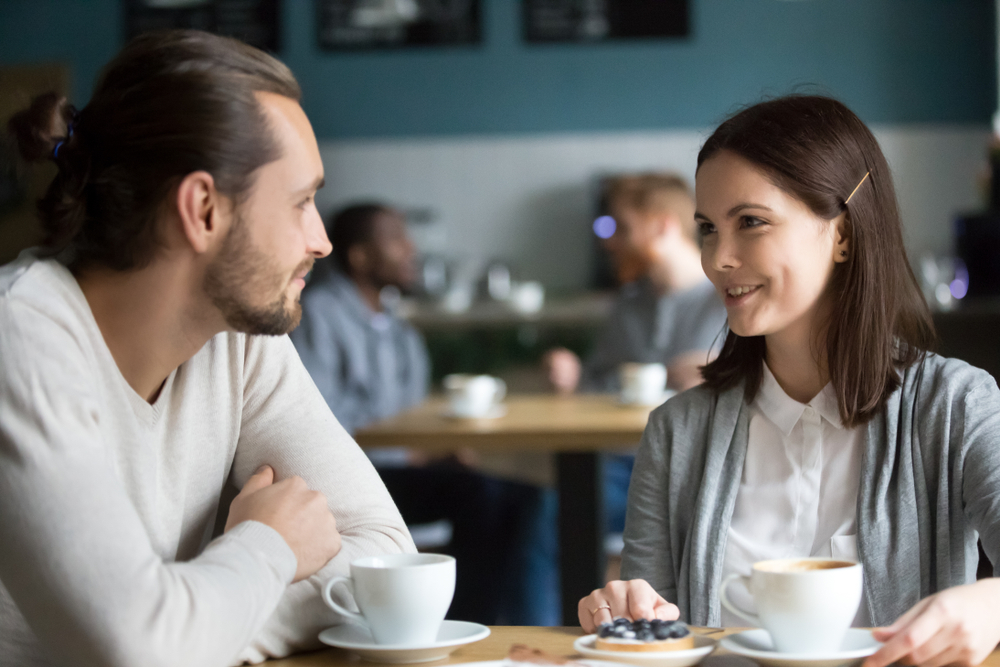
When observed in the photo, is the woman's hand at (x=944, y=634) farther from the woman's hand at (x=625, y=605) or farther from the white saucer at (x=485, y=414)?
the white saucer at (x=485, y=414)

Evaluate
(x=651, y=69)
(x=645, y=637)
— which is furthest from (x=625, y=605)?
(x=651, y=69)

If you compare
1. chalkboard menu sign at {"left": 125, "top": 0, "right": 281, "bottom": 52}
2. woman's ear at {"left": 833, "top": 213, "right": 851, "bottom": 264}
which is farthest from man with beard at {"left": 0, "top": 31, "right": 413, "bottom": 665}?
chalkboard menu sign at {"left": 125, "top": 0, "right": 281, "bottom": 52}

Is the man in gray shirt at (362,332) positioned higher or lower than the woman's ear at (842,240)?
lower

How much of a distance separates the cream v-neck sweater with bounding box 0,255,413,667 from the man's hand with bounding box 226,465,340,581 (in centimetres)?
3

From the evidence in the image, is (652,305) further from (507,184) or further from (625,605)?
(625,605)

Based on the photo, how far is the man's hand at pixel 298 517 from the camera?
3.05 feet

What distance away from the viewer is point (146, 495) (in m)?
0.99

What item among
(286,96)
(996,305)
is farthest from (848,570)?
(996,305)

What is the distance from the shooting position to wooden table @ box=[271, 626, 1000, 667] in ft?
2.78

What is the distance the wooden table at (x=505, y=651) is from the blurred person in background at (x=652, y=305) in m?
2.08

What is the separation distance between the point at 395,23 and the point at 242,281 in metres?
4.43

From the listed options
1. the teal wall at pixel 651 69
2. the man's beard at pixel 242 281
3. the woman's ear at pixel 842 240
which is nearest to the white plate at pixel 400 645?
the man's beard at pixel 242 281

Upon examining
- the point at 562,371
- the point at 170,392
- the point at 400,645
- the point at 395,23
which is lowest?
the point at 562,371

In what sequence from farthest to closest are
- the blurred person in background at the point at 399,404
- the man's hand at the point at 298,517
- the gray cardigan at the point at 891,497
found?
the blurred person in background at the point at 399,404, the gray cardigan at the point at 891,497, the man's hand at the point at 298,517
